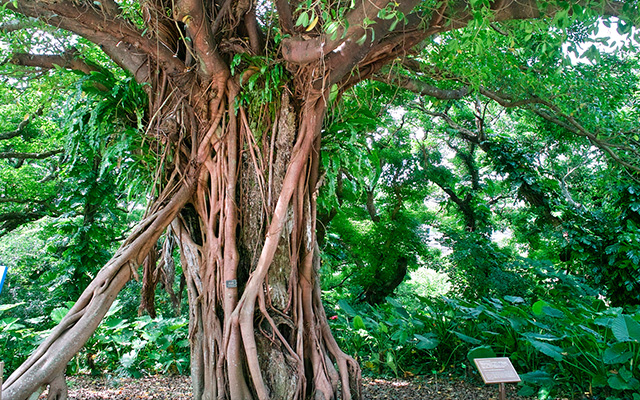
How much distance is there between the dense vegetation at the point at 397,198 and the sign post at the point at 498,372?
56cm

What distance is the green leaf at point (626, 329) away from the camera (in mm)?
3215

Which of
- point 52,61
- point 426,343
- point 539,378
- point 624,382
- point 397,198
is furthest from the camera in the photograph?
point 397,198

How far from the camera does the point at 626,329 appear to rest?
3.27 metres

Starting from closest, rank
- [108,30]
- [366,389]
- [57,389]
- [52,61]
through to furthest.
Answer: [57,389] → [108,30] → [52,61] → [366,389]

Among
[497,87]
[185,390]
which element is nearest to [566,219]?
[497,87]

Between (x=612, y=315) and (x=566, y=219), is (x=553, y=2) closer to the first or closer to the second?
(x=612, y=315)

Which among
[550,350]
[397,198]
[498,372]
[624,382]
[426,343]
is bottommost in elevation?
[624,382]

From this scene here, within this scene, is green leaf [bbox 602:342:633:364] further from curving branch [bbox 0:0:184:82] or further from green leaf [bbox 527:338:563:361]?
curving branch [bbox 0:0:184:82]

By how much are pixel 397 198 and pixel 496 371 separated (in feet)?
15.4

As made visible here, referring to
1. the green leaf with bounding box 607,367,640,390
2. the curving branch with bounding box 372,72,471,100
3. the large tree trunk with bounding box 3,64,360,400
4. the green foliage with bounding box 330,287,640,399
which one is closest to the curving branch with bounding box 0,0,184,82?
the large tree trunk with bounding box 3,64,360,400

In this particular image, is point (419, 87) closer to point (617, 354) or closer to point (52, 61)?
point (617, 354)

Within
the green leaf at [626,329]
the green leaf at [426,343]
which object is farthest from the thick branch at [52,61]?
the green leaf at [626,329]

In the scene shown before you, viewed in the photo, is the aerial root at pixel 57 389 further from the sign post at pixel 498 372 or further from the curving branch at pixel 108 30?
the sign post at pixel 498 372

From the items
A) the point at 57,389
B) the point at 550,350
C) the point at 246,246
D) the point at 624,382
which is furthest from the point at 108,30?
the point at 624,382
